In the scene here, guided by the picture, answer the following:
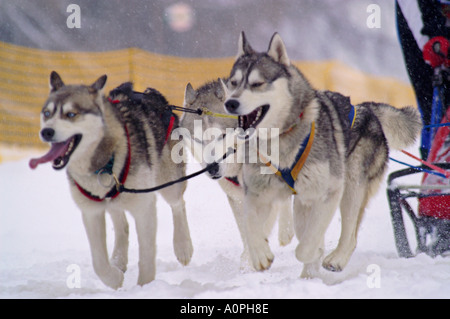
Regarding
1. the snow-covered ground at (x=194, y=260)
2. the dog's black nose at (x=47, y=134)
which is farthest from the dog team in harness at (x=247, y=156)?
the snow-covered ground at (x=194, y=260)

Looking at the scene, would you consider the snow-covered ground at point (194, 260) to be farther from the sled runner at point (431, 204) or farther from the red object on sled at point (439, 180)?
the red object on sled at point (439, 180)

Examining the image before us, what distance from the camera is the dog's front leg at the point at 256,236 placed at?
2.08 metres

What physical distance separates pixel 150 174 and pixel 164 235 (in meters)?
1.30

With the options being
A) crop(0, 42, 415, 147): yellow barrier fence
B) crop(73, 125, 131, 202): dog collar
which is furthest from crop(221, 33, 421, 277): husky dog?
crop(0, 42, 415, 147): yellow barrier fence

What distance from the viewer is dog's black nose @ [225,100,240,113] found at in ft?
5.95

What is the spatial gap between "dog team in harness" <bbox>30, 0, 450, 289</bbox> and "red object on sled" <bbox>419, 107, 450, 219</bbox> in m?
0.05

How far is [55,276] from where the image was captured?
2.66 m

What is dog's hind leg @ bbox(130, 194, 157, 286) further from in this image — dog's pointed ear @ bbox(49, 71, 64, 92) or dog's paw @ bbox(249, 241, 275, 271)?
dog's pointed ear @ bbox(49, 71, 64, 92)

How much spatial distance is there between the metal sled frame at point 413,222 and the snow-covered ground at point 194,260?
97 millimetres

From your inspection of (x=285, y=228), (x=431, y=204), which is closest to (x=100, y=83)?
(x=285, y=228)

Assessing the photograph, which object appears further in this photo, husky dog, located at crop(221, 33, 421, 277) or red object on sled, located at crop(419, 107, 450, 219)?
red object on sled, located at crop(419, 107, 450, 219)

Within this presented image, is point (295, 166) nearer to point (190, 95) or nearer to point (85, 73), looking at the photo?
point (190, 95)

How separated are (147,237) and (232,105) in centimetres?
88
